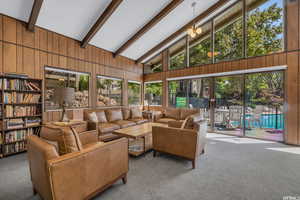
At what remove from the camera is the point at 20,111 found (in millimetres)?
3146

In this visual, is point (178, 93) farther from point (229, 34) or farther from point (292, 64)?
point (292, 64)

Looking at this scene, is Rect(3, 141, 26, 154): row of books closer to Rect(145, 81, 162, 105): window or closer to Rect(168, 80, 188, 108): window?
Rect(145, 81, 162, 105): window

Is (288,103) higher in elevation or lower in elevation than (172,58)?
lower

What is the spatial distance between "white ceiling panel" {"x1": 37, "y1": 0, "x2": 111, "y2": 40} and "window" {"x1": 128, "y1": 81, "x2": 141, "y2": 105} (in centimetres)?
316

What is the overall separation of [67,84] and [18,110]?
154 centimetres

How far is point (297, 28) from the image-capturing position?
12.3 ft

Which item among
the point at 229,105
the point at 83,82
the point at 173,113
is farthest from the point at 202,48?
the point at 83,82

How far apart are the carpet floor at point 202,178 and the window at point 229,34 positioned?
10.9 ft

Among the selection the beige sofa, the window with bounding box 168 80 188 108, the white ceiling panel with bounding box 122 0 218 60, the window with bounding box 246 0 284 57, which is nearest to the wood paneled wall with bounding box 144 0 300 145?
the window with bounding box 246 0 284 57

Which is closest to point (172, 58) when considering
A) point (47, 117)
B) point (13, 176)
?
point (47, 117)

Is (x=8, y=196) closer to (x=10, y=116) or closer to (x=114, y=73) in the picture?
(x=10, y=116)

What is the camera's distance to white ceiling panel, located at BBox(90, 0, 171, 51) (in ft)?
12.7

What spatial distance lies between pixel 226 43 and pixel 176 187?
5127 millimetres

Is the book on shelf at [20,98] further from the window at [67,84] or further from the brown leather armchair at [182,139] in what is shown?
the brown leather armchair at [182,139]
